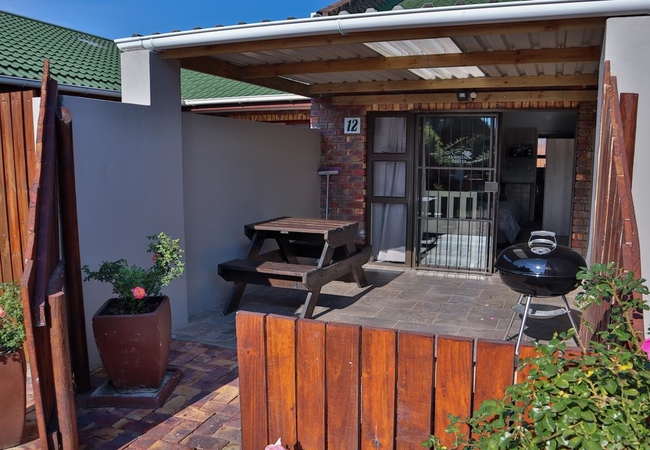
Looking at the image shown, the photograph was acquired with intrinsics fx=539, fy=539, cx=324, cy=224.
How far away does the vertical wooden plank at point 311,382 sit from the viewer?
89.0 inches

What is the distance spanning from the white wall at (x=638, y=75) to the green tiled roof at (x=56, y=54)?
22.8 feet

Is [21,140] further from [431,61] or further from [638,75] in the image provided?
[638,75]

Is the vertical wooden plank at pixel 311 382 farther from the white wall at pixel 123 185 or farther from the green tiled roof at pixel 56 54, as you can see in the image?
the green tiled roof at pixel 56 54

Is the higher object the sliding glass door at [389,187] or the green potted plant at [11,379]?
the sliding glass door at [389,187]

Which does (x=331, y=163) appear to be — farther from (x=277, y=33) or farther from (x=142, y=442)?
(x=142, y=442)

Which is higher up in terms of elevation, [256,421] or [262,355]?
[262,355]

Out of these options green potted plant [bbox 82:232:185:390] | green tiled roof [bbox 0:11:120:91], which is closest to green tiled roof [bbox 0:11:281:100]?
green tiled roof [bbox 0:11:120:91]

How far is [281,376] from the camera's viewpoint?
237cm

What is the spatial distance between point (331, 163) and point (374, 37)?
12.6ft

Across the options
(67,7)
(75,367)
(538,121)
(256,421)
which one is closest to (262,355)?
(256,421)

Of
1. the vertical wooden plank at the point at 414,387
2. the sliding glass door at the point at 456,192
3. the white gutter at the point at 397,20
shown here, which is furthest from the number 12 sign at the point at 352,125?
the vertical wooden plank at the point at 414,387

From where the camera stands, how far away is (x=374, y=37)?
422 cm

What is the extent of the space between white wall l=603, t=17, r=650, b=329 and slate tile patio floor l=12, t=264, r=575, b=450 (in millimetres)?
1652

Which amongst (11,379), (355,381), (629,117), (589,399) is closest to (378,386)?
(355,381)
